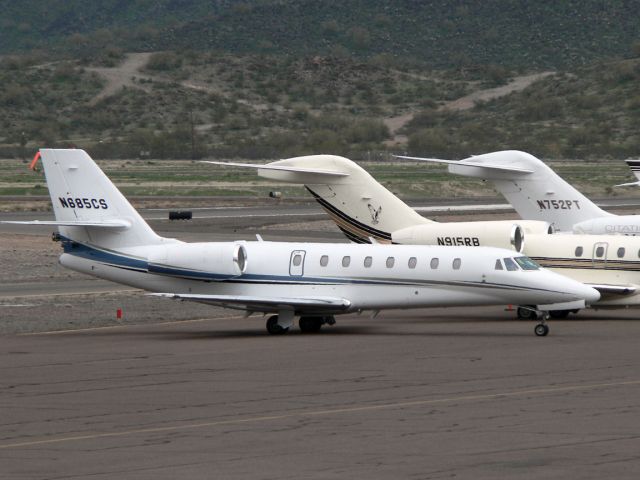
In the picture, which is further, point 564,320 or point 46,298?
point 46,298

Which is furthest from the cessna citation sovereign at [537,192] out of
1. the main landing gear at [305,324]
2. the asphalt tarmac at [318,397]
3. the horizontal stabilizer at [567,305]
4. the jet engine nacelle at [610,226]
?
the horizontal stabilizer at [567,305]

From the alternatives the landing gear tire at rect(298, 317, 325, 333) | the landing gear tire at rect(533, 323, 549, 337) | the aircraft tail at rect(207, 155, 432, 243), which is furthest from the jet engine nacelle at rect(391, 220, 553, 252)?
the landing gear tire at rect(533, 323, 549, 337)

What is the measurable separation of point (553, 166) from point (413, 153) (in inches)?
700

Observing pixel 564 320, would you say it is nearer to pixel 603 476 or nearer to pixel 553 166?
pixel 603 476

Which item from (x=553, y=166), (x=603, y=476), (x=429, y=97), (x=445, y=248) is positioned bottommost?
(x=603, y=476)

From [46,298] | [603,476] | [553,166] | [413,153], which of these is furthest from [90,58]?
[603,476]

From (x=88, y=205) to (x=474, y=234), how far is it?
9.35 meters

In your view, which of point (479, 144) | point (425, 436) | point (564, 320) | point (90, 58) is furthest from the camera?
point (90, 58)

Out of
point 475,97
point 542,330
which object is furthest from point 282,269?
point 475,97

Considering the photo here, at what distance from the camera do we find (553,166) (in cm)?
10944

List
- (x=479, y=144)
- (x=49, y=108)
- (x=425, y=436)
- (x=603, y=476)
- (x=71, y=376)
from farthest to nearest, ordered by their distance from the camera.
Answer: (x=49, y=108), (x=479, y=144), (x=71, y=376), (x=425, y=436), (x=603, y=476)

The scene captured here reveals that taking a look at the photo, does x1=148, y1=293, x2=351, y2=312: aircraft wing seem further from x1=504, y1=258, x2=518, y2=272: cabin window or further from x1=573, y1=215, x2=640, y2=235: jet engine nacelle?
x1=573, y1=215, x2=640, y2=235: jet engine nacelle

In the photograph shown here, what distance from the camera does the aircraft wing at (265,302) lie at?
30656mm

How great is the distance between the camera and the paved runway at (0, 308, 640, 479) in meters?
16.6
